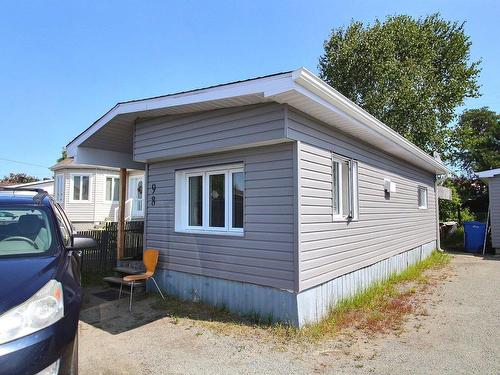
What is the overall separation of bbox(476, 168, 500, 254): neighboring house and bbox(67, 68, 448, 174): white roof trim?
26.0 ft

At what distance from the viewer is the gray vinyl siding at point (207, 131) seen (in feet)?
17.2

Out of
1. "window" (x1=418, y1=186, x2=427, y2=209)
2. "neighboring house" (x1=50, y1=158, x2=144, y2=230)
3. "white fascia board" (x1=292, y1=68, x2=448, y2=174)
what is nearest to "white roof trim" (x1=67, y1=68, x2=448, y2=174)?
"white fascia board" (x1=292, y1=68, x2=448, y2=174)

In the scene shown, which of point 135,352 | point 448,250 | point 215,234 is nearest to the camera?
point 135,352

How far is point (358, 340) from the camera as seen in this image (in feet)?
15.6

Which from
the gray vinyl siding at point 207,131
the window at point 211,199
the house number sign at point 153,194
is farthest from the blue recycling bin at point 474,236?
the house number sign at point 153,194

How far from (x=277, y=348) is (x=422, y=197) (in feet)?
33.2

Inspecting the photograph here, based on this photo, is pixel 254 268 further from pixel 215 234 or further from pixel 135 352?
pixel 135 352

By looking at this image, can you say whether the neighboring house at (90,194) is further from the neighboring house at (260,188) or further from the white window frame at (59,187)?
the neighboring house at (260,188)

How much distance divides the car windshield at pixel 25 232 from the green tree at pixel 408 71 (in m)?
20.1

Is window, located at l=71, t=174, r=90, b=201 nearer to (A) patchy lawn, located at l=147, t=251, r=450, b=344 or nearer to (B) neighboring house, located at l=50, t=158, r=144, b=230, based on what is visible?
(B) neighboring house, located at l=50, t=158, r=144, b=230

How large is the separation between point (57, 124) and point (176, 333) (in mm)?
21403

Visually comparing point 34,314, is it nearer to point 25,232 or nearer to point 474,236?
point 25,232

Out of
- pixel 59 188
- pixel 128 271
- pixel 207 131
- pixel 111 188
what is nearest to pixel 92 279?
pixel 128 271

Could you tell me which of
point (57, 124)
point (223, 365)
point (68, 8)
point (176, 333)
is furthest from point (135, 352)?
point (57, 124)
